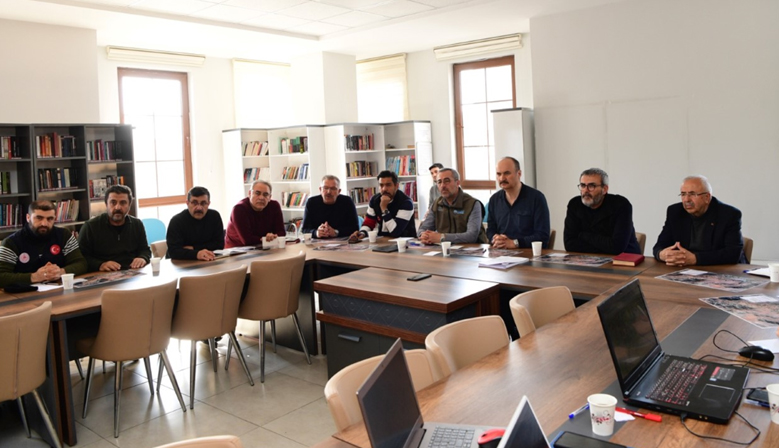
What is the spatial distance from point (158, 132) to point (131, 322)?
619cm

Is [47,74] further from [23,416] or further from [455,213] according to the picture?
[455,213]

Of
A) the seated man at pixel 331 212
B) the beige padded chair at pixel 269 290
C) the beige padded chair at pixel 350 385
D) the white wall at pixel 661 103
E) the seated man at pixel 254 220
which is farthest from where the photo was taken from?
the white wall at pixel 661 103

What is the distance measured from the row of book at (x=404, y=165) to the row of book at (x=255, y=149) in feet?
6.61

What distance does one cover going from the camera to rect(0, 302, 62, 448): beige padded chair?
311cm

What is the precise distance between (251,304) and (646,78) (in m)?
5.38

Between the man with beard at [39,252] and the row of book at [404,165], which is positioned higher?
the row of book at [404,165]

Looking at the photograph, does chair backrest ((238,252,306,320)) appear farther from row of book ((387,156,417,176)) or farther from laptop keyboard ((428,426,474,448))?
row of book ((387,156,417,176))

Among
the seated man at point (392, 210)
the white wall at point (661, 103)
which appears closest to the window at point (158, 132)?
the seated man at point (392, 210)

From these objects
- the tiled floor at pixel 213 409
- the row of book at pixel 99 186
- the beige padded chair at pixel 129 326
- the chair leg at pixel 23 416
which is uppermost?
the row of book at pixel 99 186

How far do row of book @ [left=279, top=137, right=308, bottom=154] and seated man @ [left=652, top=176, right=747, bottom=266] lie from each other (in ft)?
20.8

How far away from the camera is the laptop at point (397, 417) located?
1.45 metres

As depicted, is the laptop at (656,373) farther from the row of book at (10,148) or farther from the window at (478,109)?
the window at (478,109)

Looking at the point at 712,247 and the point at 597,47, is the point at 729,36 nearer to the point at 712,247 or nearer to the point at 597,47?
the point at 597,47

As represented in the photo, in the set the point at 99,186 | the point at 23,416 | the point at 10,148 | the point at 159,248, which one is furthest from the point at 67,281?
the point at 99,186
